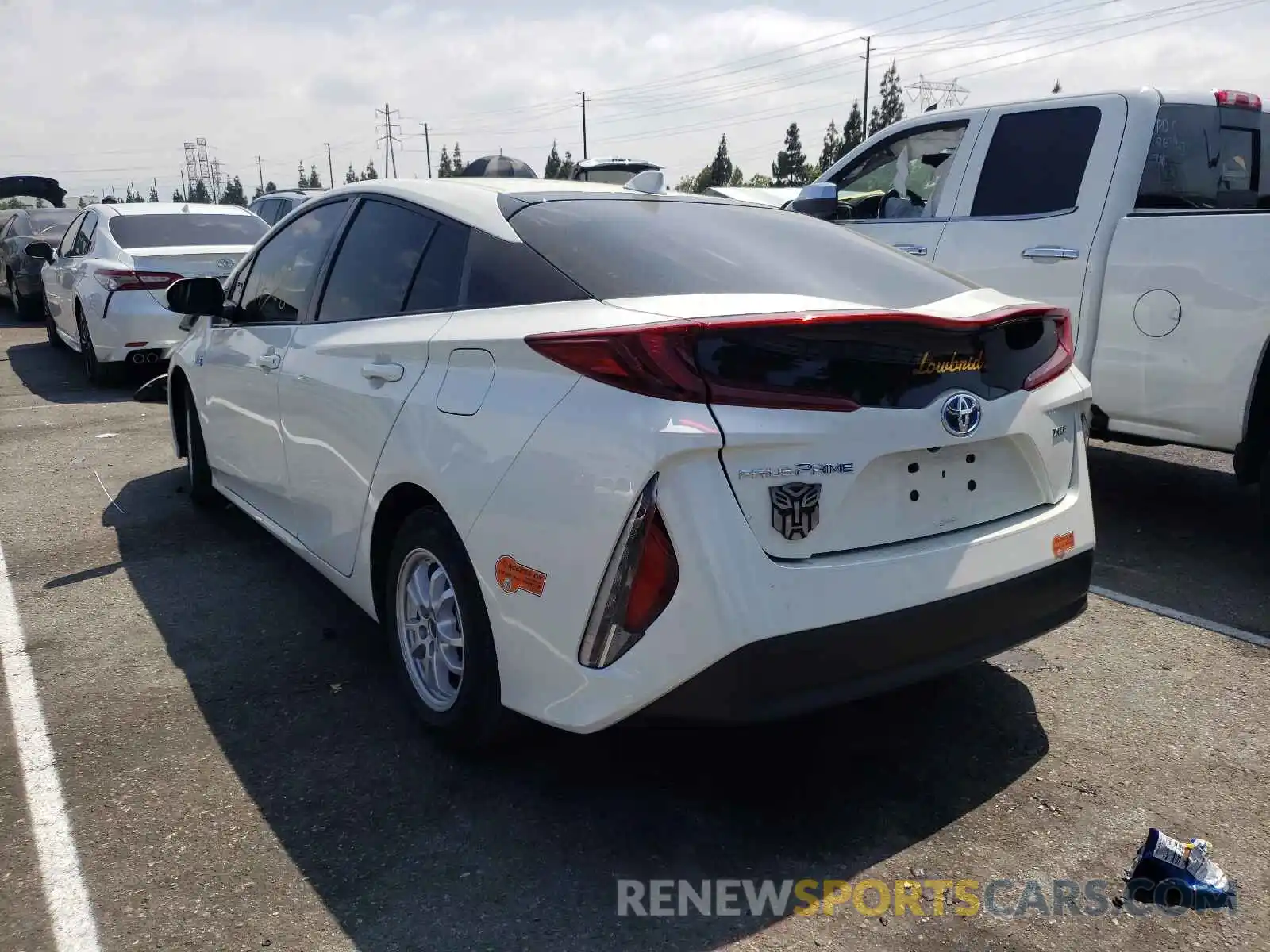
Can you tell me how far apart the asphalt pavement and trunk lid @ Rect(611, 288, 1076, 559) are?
79 cm

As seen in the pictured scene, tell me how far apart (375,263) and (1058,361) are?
7.33 ft

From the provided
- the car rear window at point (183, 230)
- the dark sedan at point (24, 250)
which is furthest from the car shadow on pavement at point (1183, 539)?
the dark sedan at point (24, 250)

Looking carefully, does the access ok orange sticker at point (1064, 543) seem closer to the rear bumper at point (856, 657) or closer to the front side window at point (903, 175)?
the rear bumper at point (856, 657)

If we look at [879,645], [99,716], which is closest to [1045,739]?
[879,645]

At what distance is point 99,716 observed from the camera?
3.45 m

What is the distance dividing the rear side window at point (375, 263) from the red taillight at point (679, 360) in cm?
111

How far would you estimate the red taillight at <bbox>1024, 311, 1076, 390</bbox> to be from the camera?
2.88 m

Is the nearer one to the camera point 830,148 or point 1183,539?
point 1183,539

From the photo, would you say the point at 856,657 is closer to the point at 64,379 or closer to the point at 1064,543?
the point at 1064,543

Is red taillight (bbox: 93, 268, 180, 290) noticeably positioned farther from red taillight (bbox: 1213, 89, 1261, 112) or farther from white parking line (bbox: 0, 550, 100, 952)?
red taillight (bbox: 1213, 89, 1261, 112)

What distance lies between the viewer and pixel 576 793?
295 cm

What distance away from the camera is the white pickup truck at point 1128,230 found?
4.52 m

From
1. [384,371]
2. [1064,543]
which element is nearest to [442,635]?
[384,371]

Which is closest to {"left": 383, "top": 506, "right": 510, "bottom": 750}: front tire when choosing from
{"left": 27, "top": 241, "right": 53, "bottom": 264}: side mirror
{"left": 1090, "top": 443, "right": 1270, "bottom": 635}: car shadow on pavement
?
{"left": 1090, "top": 443, "right": 1270, "bottom": 635}: car shadow on pavement
